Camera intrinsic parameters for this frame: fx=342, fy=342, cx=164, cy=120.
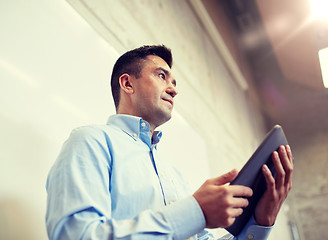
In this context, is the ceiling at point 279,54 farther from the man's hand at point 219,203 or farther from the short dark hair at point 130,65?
the man's hand at point 219,203

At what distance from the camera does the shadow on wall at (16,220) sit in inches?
35.0

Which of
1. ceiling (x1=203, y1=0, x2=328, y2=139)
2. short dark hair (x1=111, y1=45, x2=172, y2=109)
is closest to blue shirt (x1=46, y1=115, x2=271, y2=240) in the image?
short dark hair (x1=111, y1=45, x2=172, y2=109)

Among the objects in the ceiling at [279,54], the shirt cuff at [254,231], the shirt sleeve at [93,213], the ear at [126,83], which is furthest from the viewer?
the ceiling at [279,54]

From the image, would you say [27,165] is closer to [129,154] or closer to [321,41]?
[129,154]

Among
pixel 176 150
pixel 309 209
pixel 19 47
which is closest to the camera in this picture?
pixel 19 47

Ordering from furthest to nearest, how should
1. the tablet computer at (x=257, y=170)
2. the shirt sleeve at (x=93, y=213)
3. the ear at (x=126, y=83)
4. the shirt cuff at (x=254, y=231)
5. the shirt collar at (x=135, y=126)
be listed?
the ear at (x=126, y=83)
the shirt collar at (x=135, y=126)
the shirt cuff at (x=254, y=231)
the tablet computer at (x=257, y=170)
the shirt sleeve at (x=93, y=213)

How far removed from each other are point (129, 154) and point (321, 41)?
2892 millimetres

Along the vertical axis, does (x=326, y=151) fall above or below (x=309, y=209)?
above

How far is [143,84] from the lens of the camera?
1.33m

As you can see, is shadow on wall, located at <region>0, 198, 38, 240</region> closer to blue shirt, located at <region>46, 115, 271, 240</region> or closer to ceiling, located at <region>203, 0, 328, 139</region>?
blue shirt, located at <region>46, 115, 271, 240</region>

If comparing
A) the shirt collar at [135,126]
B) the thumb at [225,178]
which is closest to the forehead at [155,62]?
the shirt collar at [135,126]

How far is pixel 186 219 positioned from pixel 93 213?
0.66 ft

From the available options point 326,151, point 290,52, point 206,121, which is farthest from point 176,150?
point 326,151

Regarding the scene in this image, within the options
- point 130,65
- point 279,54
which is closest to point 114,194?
point 130,65
